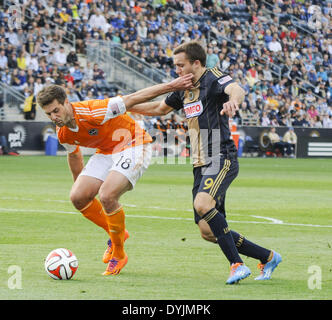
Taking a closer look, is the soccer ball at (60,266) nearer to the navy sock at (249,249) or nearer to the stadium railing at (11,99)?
the navy sock at (249,249)

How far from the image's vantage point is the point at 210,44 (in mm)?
40375

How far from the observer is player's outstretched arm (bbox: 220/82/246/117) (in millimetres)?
7059

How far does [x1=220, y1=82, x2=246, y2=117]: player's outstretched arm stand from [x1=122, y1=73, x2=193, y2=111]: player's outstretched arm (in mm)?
418

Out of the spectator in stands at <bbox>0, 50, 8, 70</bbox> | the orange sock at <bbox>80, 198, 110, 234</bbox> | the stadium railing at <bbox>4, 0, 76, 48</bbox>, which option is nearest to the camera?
the orange sock at <bbox>80, 198, 110, 234</bbox>

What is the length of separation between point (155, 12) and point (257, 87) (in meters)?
6.70

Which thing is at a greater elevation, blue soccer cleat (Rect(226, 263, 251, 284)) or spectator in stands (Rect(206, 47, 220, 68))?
spectator in stands (Rect(206, 47, 220, 68))

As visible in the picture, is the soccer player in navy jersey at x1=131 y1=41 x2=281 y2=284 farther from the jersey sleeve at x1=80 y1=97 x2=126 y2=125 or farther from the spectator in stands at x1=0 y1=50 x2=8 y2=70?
the spectator in stands at x1=0 y1=50 x2=8 y2=70

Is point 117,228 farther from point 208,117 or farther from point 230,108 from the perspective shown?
point 230,108

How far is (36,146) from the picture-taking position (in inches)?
1270

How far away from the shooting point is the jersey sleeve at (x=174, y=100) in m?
8.22

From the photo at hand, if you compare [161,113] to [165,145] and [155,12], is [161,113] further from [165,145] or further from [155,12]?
[155,12]

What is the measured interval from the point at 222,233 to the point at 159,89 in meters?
1.64

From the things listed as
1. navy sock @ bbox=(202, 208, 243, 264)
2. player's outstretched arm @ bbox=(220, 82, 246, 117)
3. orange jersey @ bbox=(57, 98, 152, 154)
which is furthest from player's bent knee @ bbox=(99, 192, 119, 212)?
player's outstretched arm @ bbox=(220, 82, 246, 117)

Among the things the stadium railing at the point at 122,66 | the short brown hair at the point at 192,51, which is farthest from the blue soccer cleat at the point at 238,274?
the stadium railing at the point at 122,66
